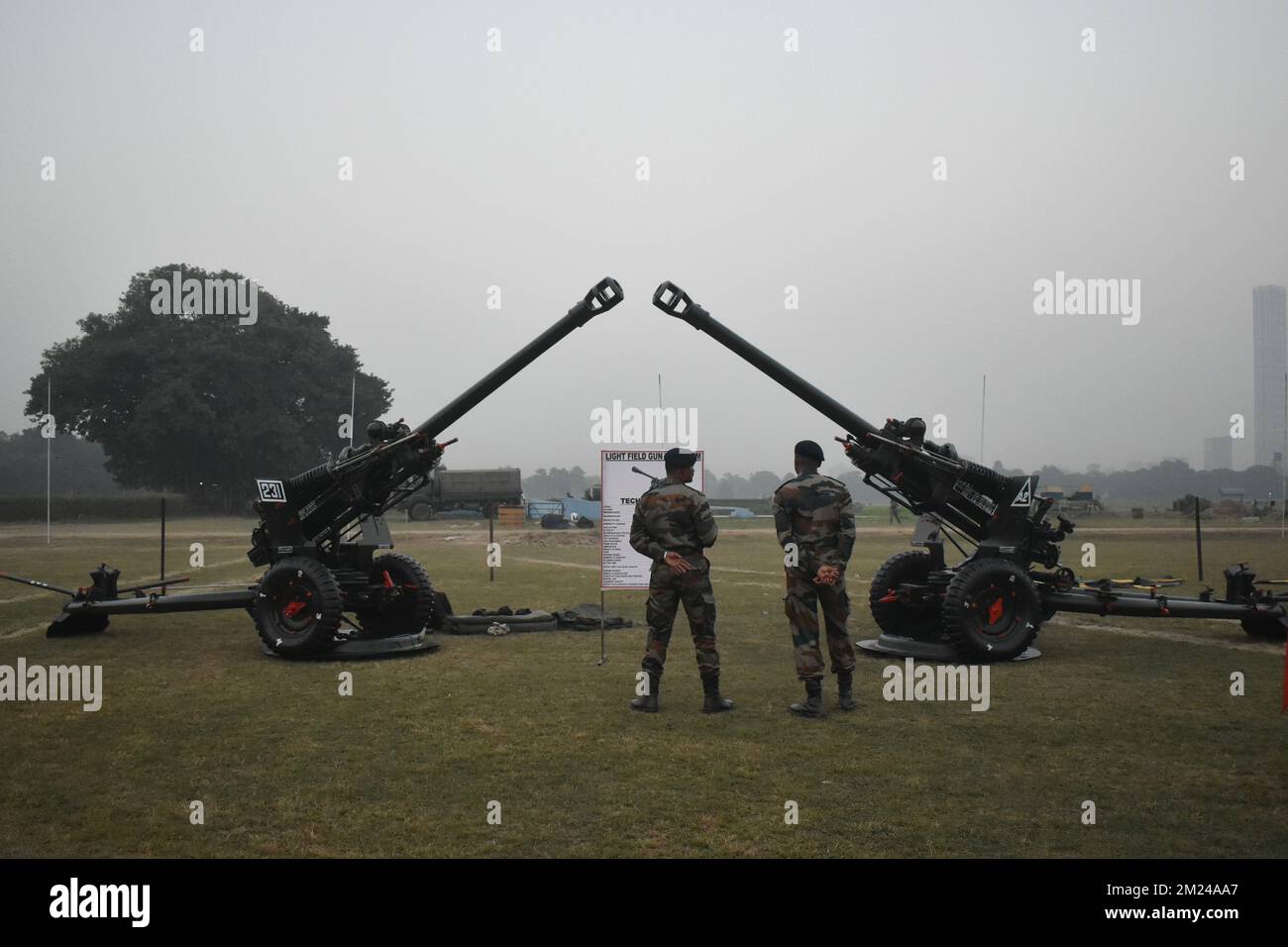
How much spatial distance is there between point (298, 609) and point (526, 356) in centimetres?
376

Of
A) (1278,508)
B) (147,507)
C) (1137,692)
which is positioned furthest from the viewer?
(1278,508)

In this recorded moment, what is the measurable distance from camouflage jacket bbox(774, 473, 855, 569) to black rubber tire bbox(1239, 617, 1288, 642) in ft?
21.4

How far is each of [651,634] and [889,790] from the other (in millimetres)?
2794

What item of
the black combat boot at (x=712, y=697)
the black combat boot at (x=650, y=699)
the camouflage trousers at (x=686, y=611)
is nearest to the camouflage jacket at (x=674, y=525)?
the camouflage trousers at (x=686, y=611)

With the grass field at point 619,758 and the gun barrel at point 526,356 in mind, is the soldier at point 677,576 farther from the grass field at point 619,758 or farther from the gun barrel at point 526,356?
the gun barrel at point 526,356

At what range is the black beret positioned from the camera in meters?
8.73

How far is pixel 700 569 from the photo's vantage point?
8523mm

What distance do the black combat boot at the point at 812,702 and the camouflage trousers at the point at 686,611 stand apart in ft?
2.48

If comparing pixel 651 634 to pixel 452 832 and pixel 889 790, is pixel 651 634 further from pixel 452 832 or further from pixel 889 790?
pixel 452 832

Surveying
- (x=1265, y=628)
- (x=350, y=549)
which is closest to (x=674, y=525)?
(x=350, y=549)

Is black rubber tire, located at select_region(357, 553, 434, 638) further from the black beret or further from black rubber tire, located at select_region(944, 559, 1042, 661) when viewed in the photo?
black rubber tire, located at select_region(944, 559, 1042, 661)

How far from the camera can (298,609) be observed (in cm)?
1101

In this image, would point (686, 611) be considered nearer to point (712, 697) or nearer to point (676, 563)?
point (676, 563)
